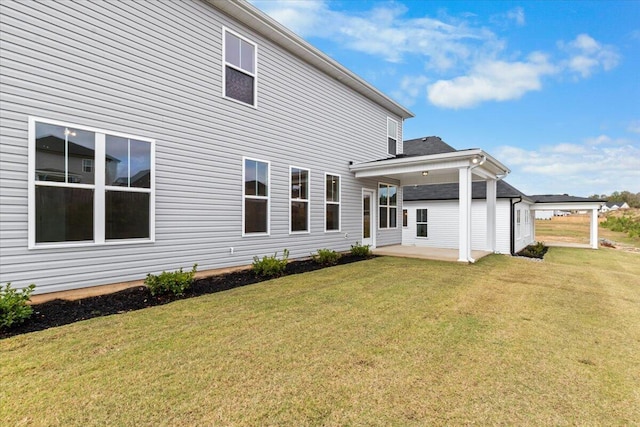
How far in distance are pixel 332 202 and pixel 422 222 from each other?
7.07 metres

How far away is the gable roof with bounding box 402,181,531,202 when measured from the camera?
12973 millimetres

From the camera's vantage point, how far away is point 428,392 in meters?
2.33

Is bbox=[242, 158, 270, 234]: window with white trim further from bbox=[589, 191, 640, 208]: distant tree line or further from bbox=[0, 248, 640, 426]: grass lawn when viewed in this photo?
bbox=[589, 191, 640, 208]: distant tree line

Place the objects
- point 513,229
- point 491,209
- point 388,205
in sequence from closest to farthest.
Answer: point 491,209
point 388,205
point 513,229

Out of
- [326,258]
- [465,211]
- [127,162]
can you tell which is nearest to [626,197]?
[465,211]

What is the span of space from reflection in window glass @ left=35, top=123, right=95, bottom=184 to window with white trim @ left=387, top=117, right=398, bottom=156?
1045 centimetres

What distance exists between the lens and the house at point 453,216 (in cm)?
1254

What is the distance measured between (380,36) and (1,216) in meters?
15.0

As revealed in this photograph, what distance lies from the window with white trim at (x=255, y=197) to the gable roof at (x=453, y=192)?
968 centimetres

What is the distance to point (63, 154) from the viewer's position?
452 centimetres

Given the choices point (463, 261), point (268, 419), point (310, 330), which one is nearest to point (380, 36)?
point (463, 261)

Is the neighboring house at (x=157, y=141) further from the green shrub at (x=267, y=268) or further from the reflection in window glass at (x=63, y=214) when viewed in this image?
the green shrub at (x=267, y=268)

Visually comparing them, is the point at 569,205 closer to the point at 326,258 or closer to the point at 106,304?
the point at 326,258

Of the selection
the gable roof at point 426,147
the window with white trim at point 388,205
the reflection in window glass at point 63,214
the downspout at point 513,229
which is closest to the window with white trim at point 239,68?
the reflection in window glass at point 63,214
